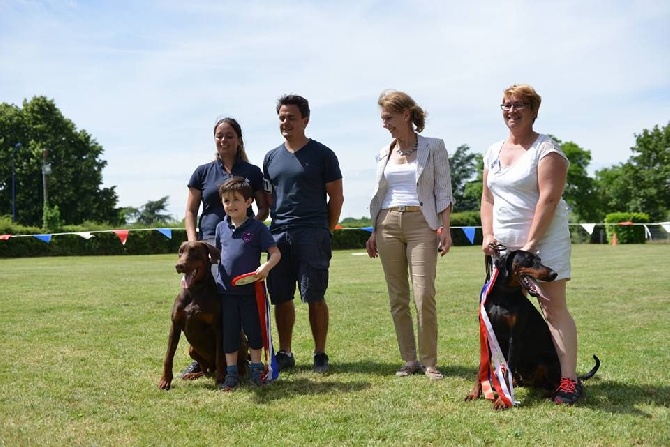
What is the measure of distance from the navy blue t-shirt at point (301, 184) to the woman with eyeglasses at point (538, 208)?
59.7 inches

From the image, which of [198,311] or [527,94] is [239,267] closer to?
Answer: [198,311]

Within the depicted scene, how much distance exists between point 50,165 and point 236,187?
4623cm

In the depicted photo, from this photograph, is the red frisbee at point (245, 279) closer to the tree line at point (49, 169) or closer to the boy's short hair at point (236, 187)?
the boy's short hair at point (236, 187)

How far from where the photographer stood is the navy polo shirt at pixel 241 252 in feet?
16.3

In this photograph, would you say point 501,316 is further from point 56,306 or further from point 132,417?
point 56,306

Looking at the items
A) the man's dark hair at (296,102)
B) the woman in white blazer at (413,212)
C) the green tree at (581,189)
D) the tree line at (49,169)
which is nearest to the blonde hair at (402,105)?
the woman in white blazer at (413,212)

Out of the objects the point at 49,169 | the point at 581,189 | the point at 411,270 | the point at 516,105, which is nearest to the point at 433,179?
the point at 411,270

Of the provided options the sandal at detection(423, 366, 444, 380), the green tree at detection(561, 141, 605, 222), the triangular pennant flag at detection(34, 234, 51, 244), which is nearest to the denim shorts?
the sandal at detection(423, 366, 444, 380)

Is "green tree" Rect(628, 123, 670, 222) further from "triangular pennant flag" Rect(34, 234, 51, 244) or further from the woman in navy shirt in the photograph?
the woman in navy shirt

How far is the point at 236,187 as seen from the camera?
495cm

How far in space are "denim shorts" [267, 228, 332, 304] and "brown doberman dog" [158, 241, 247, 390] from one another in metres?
0.69

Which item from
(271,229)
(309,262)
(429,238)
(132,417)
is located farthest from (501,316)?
(132,417)

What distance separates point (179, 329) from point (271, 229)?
118cm

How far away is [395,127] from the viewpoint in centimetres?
524
